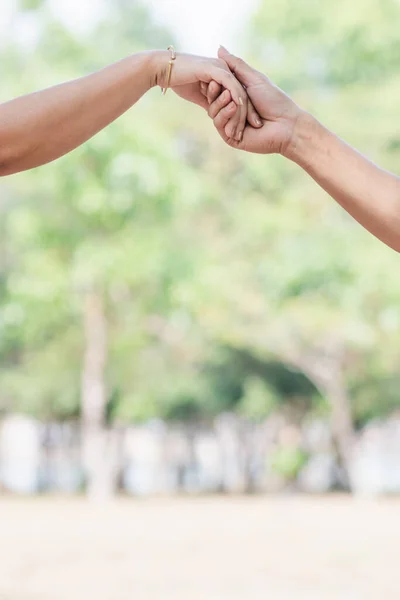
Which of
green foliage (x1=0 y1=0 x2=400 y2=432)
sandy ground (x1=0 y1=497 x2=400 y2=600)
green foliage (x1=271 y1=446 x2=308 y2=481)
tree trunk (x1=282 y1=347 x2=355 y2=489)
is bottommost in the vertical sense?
sandy ground (x1=0 y1=497 x2=400 y2=600)

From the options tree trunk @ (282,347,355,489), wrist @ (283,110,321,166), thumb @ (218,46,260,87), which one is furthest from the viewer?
tree trunk @ (282,347,355,489)

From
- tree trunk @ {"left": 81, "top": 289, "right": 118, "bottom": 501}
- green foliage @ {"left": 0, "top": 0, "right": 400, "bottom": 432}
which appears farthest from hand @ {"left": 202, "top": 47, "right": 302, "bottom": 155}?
tree trunk @ {"left": 81, "top": 289, "right": 118, "bottom": 501}

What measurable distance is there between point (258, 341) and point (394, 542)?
3.55 m

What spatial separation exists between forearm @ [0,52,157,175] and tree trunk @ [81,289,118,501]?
915 cm

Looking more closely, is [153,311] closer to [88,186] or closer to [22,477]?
[88,186]

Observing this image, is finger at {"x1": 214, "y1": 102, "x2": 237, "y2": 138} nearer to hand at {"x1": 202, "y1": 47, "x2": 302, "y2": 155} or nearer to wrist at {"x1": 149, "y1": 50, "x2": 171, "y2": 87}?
hand at {"x1": 202, "y1": 47, "x2": 302, "y2": 155}

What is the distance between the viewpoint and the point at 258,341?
424 inches

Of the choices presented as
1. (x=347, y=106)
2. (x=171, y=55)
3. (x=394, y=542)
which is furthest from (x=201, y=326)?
(x=171, y=55)

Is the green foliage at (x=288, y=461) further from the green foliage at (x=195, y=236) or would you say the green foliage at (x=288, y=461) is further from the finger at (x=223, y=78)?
the finger at (x=223, y=78)

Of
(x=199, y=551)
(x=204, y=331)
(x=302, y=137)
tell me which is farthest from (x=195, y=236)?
(x=302, y=137)

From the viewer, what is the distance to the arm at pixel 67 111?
1.16m

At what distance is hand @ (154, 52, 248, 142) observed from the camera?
50.2 inches

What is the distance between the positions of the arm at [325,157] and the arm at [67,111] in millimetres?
154

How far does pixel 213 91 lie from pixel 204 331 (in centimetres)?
1013
